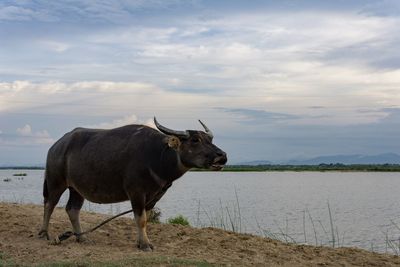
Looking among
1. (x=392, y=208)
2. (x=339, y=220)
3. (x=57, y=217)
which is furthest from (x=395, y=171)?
(x=57, y=217)

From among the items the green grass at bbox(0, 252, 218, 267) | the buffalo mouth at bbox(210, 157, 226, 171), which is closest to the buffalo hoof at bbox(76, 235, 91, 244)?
the green grass at bbox(0, 252, 218, 267)

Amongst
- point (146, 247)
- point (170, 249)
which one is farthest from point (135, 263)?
point (170, 249)

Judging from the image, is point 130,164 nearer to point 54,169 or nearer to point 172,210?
point 54,169

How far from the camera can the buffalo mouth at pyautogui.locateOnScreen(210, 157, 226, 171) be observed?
7133mm

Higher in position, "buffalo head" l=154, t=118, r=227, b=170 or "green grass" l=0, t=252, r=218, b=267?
"buffalo head" l=154, t=118, r=227, b=170

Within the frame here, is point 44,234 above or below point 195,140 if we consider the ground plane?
below

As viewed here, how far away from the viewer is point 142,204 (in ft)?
25.4

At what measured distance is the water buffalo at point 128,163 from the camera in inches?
293

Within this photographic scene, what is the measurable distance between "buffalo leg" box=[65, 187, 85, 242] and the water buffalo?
16mm

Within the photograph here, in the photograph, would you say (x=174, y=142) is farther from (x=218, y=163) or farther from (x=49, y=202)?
(x=49, y=202)

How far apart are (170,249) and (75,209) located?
6.09ft

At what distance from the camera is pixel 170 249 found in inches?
320

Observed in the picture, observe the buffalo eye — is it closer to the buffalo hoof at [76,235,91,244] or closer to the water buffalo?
the water buffalo

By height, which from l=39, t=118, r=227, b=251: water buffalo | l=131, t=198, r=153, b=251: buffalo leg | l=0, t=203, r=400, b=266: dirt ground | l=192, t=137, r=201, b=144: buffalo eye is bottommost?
l=0, t=203, r=400, b=266: dirt ground
